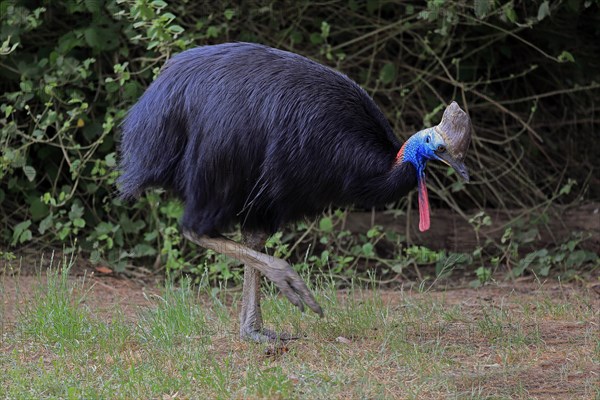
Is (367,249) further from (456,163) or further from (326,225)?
(456,163)

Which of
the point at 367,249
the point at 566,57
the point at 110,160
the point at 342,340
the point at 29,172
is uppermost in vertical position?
the point at 566,57

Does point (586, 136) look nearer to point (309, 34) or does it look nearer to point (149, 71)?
point (309, 34)

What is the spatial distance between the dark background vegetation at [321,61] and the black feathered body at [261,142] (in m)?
1.69

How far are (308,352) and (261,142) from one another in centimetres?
94

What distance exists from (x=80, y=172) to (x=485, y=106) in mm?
2928

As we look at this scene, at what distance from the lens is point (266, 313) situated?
5.44m

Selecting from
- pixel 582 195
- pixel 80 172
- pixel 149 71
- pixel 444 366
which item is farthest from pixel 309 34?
pixel 444 366

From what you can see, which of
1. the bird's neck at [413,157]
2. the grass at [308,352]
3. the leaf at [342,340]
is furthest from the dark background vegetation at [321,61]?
the bird's neck at [413,157]

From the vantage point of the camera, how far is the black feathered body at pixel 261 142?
15.1ft

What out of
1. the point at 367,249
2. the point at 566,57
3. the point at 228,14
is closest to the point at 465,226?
the point at 367,249

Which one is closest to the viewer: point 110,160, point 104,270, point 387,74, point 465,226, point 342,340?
point 342,340

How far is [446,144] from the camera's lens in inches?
183

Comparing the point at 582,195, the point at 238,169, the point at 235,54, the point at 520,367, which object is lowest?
the point at 582,195

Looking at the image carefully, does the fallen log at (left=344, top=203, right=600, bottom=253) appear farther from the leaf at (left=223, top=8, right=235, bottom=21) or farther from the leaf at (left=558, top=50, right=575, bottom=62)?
the leaf at (left=223, top=8, right=235, bottom=21)
